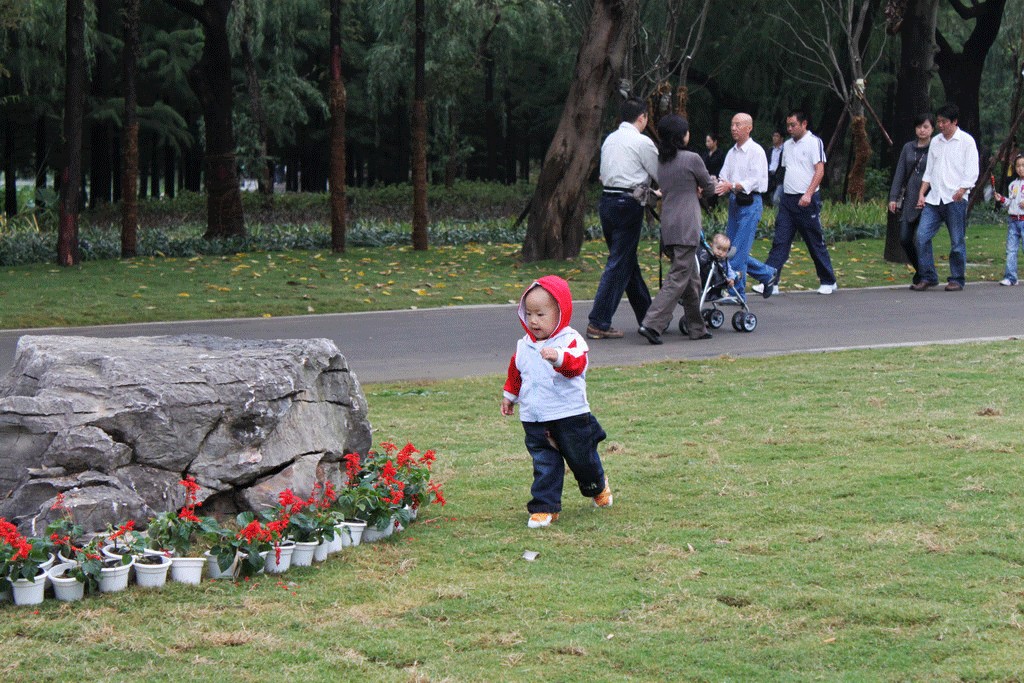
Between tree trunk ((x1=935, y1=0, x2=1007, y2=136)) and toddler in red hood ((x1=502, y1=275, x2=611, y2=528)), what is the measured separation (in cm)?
2722

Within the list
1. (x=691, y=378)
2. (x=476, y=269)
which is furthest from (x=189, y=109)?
(x=691, y=378)

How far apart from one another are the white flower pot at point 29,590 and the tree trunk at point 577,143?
45.5 ft

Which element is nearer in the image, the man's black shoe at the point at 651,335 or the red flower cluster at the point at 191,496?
the red flower cluster at the point at 191,496

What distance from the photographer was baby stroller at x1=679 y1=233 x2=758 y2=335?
12555mm

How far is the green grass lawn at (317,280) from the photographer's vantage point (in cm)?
1427

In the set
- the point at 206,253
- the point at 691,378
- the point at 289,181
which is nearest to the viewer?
the point at 691,378

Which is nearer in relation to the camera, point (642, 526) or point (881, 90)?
point (642, 526)

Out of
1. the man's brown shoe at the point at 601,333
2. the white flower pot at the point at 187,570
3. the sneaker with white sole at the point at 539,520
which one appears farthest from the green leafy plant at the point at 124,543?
the man's brown shoe at the point at 601,333

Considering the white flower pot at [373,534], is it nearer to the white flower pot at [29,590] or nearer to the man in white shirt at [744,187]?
the white flower pot at [29,590]

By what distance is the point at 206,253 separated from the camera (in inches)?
827

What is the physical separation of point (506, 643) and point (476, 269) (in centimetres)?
1384

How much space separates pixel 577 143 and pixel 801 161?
385 cm

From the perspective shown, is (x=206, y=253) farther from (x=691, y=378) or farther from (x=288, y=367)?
(x=288, y=367)

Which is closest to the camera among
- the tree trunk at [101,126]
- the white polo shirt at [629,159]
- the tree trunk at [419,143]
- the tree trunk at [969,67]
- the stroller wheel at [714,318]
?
the white polo shirt at [629,159]
